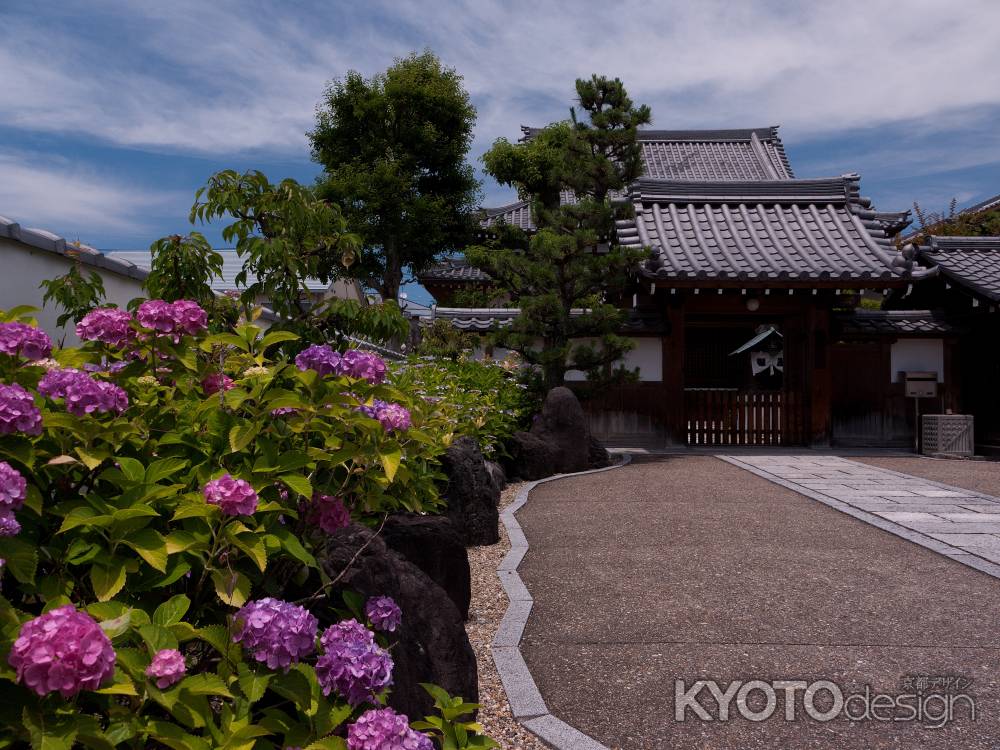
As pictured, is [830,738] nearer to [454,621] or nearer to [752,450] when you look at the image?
[454,621]

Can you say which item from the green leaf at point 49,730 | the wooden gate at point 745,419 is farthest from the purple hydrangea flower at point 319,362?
the wooden gate at point 745,419

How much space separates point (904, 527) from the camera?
258 inches

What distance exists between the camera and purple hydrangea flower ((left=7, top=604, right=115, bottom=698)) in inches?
50.1

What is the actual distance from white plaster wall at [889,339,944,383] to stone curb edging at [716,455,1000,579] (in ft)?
15.8

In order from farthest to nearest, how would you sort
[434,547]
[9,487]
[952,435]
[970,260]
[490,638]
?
[970,260]
[952,435]
[490,638]
[434,547]
[9,487]

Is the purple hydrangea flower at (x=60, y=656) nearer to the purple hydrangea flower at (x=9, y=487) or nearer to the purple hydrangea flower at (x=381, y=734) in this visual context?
the purple hydrangea flower at (x=9, y=487)

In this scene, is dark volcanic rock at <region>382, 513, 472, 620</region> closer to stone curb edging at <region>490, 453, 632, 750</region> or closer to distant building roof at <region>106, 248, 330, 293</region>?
stone curb edging at <region>490, 453, 632, 750</region>

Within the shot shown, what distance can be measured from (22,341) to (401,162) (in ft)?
65.7

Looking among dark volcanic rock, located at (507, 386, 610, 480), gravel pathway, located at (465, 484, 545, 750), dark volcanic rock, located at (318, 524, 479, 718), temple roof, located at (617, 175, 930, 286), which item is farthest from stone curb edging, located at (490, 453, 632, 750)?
temple roof, located at (617, 175, 930, 286)

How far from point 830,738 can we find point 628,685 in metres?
0.86

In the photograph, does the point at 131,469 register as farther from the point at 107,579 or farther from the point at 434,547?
the point at 434,547

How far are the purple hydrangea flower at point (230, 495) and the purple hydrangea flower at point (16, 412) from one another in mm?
415

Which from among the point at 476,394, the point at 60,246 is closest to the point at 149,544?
the point at 60,246

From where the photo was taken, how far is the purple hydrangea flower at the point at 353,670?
1.75 metres
